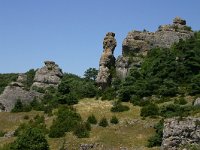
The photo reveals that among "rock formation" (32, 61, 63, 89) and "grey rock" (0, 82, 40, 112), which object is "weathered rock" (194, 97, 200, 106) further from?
"rock formation" (32, 61, 63, 89)

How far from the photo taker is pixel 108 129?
5431 cm

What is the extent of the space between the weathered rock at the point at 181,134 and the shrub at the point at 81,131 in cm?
1155

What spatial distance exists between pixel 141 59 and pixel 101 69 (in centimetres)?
715

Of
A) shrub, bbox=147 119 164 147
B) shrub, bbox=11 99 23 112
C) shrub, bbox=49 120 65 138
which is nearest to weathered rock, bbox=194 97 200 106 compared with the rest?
shrub, bbox=147 119 164 147

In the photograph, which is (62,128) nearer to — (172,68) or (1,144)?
(1,144)

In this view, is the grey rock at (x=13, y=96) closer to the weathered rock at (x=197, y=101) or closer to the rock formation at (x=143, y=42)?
the rock formation at (x=143, y=42)

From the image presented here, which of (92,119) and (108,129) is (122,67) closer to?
(92,119)

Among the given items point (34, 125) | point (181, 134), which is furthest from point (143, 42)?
point (181, 134)

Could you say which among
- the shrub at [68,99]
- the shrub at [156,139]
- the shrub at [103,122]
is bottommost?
the shrub at [156,139]

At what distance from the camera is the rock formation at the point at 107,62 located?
7919 cm

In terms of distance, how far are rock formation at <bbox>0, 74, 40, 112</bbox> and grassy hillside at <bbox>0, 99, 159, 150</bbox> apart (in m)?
7.52

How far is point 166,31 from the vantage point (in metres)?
84.3

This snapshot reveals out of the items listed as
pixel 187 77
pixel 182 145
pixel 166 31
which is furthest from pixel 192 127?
pixel 166 31

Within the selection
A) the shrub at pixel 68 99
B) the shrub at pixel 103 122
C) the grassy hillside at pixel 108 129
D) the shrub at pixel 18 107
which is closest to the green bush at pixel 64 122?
the grassy hillside at pixel 108 129
